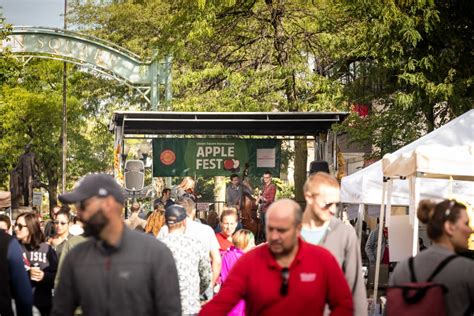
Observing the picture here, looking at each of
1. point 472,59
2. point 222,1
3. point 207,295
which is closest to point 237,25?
point 222,1

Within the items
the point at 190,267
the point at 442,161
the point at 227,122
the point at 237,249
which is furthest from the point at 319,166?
the point at 227,122

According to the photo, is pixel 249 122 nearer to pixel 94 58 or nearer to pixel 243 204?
pixel 243 204

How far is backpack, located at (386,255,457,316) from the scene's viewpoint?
6473 millimetres

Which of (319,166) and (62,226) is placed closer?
(62,226)

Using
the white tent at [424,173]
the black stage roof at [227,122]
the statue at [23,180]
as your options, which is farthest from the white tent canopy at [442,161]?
the statue at [23,180]

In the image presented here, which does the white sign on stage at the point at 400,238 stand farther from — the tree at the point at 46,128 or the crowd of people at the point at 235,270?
the tree at the point at 46,128

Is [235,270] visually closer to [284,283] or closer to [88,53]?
[284,283]

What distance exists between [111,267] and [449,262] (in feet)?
6.30

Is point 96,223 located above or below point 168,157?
below

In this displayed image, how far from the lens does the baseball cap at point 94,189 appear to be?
6.28 meters

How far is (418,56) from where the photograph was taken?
2495cm

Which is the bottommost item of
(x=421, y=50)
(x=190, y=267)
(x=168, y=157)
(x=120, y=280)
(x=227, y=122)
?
(x=190, y=267)

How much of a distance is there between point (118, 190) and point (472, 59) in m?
17.7

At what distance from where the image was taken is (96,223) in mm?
6242
